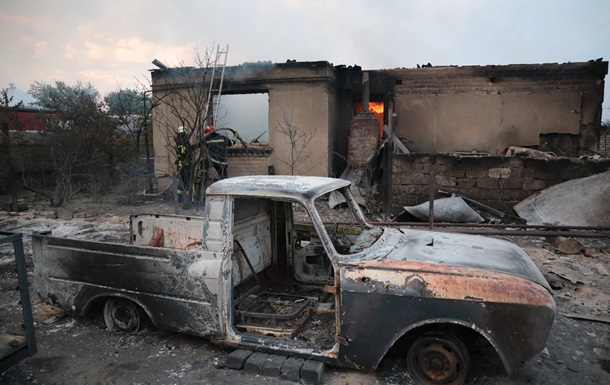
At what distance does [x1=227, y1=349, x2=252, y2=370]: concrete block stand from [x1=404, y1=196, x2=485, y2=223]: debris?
19.3 feet

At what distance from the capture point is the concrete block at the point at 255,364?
3398 millimetres

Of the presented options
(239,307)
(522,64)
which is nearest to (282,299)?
(239,307)

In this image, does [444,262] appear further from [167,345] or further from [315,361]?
[167,345]

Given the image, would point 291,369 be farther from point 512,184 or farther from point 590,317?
point 512,184

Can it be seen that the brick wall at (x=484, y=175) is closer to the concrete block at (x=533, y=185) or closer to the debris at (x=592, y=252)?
the concrete block at (x=533, y=185)

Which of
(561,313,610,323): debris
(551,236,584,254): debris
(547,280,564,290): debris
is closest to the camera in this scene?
(561,313,610,323): debris

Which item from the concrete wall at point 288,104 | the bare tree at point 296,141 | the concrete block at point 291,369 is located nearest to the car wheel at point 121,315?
the concrete block at point 291,369

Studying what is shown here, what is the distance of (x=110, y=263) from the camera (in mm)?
3912

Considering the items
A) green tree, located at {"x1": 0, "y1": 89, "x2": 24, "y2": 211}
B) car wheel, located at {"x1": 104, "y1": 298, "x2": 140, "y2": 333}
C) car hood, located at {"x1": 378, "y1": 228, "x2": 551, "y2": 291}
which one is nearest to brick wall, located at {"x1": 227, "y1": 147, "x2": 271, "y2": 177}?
green tree, located at {"x1": 0, "y1": 89, "x2": 24, "y2": 211}

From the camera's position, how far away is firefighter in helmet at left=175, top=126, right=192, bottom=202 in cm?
1060

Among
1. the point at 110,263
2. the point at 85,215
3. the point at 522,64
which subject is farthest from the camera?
the point at 522,64

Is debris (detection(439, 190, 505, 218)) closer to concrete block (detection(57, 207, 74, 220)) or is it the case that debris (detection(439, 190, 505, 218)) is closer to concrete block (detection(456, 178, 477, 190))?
concrete block (detection(456, 178, 477, 190))

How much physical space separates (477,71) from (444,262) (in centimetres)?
1034

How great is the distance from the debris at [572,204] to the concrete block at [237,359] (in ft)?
22.1
